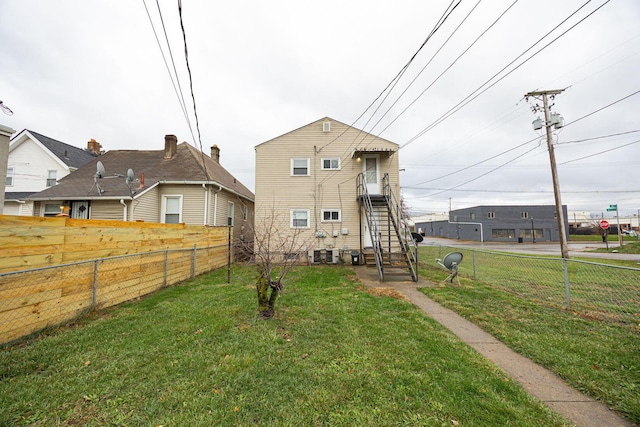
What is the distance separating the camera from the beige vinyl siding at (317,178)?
12.7m

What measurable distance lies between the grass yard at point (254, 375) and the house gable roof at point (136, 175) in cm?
717

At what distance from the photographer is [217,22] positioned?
552 centimetres

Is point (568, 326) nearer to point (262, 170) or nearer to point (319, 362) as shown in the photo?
point (319, 362)

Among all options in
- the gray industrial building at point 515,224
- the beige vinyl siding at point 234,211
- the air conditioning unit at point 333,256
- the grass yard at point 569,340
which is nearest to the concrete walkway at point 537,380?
the grass yard at point 569,340

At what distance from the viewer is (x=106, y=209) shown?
10797 mm

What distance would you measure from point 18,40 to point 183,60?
16.9 feet

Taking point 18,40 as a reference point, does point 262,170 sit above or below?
below

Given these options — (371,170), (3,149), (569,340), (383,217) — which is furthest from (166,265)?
(371,170)

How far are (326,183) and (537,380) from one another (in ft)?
35.8

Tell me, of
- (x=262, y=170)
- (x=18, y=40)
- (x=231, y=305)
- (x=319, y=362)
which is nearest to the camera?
(x=319, y=362)

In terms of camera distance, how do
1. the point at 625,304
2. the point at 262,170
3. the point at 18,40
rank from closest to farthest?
the point at 625,304, the point at 18,40, the point at 262,170

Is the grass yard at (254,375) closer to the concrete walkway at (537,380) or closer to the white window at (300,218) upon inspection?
the concrete walkway at (537,380)

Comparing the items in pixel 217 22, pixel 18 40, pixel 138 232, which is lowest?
pixel 138 232

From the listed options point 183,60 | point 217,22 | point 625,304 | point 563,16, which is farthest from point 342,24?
point 625,304
